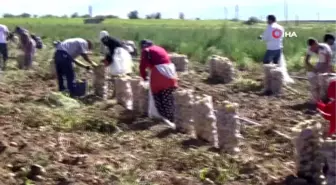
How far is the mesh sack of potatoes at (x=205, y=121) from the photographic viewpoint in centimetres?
927

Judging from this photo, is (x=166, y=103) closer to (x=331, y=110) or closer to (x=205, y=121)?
(x=205, y=121)

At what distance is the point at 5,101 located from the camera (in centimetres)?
1270

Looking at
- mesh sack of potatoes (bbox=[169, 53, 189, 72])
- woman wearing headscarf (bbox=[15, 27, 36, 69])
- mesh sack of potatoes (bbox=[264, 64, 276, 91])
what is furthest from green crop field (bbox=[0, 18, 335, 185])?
woman wearing headscarf (bbox=[15, 27, 36, 69])

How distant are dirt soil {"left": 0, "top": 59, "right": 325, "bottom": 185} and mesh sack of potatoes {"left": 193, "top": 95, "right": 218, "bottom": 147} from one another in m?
0.13

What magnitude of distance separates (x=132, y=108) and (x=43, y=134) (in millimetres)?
2923

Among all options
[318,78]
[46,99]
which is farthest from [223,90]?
[46,99]

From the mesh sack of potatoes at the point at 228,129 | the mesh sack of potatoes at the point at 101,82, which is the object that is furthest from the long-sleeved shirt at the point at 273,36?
the mesh sack of potatoes at the point at 228,129

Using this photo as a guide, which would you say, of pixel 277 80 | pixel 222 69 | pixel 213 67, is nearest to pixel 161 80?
pixel 277 80

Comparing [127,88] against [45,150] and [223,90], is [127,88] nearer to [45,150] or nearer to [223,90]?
[223,90]

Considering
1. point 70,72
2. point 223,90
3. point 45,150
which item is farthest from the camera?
point 223,90

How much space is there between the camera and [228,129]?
881 centimetres

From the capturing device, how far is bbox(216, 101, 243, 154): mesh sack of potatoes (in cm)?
878

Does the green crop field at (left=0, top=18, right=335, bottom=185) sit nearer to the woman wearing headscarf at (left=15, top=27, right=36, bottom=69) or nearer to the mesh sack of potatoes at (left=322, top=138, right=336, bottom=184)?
the mesh sack of potatoes at (left=322, top=138, right=336, bottom=184)

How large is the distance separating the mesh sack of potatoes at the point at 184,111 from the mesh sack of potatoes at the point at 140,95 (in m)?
1.48
